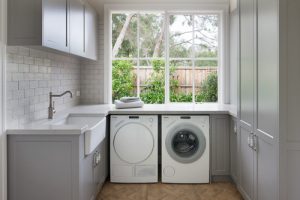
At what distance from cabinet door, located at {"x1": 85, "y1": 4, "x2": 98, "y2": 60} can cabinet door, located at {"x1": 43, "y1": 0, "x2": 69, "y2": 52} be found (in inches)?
32.7

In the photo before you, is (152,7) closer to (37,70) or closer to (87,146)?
(37,70)

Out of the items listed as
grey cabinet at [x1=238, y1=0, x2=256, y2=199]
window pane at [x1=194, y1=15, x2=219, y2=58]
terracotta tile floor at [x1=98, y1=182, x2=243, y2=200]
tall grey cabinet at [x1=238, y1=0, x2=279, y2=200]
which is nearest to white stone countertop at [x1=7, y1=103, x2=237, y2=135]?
grey cabinet at [x1=238, y1=0, x2=256, y2=199]

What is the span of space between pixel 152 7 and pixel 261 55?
2339 millimetres

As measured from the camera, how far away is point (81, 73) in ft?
14.4

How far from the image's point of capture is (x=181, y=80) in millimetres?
4426

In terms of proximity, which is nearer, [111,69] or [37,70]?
[37,70]

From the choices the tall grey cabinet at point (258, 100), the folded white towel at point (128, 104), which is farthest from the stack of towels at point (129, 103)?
the tall grey cabinet at point (258, 100)

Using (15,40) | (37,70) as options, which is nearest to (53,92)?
(37,70)

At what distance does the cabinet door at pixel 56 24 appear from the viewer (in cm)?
222

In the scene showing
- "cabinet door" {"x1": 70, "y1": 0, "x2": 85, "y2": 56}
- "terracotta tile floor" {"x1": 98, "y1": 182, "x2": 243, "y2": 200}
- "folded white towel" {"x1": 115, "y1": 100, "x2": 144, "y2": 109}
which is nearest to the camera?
"cabinet door" {"x1": 70, "y1": 0, "x2": 85, "y2": 56}

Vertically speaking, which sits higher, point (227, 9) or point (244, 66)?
point (227, 9)

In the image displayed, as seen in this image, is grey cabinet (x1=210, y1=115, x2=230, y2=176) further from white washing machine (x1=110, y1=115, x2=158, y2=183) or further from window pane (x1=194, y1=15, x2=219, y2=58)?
window pane (x1=194, y1=15, x2=219, y2=58)

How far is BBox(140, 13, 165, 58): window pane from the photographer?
14.4ft

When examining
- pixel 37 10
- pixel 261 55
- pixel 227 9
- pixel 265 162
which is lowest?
pixel 265 162
